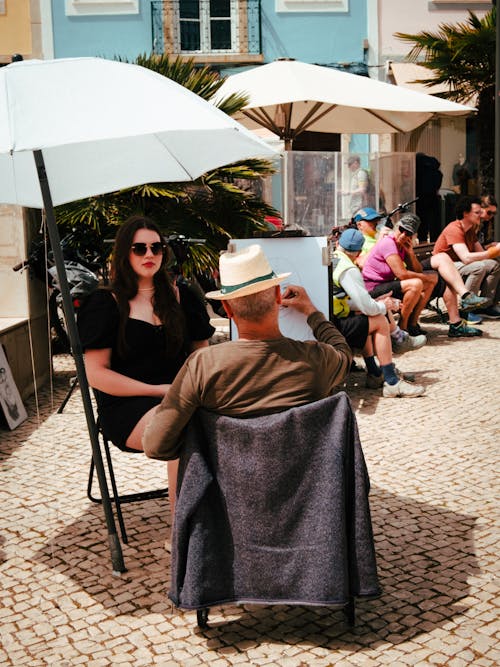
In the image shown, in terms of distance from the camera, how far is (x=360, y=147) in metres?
20.5

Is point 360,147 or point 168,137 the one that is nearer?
point 168,137

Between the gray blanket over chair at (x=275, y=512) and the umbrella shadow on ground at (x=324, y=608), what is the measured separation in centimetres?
26

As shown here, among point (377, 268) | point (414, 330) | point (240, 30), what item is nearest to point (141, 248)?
point (377, 268)

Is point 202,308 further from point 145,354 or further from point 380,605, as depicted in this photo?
point 380,605

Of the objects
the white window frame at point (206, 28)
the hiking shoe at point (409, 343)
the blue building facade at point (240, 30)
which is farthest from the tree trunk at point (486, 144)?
the hiking shoe at point (409, 343)

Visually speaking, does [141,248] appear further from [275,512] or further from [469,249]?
[469,249]

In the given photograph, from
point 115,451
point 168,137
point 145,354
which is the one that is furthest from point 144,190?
point 145,354

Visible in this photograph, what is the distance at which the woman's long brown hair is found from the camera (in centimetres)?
437

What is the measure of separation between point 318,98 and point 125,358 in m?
5.88

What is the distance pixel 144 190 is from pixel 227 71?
1237cm

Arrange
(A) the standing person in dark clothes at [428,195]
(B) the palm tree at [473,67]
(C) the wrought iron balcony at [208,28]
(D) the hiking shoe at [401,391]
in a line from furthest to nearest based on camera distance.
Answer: (C) the wrought iron balcony at [208,28] < (B) the palm tree at [473,67] < (A) the standing person in dark clothes at [428,195] < (D) the hiking shoe at [401,391]

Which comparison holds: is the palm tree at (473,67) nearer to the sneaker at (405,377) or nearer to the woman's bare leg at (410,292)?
the woman's bare leg at (410,292)

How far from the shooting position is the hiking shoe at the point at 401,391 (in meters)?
7.33

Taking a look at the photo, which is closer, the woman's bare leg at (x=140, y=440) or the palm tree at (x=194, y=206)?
→ the woman's bare leg at (x=140, y=440)
